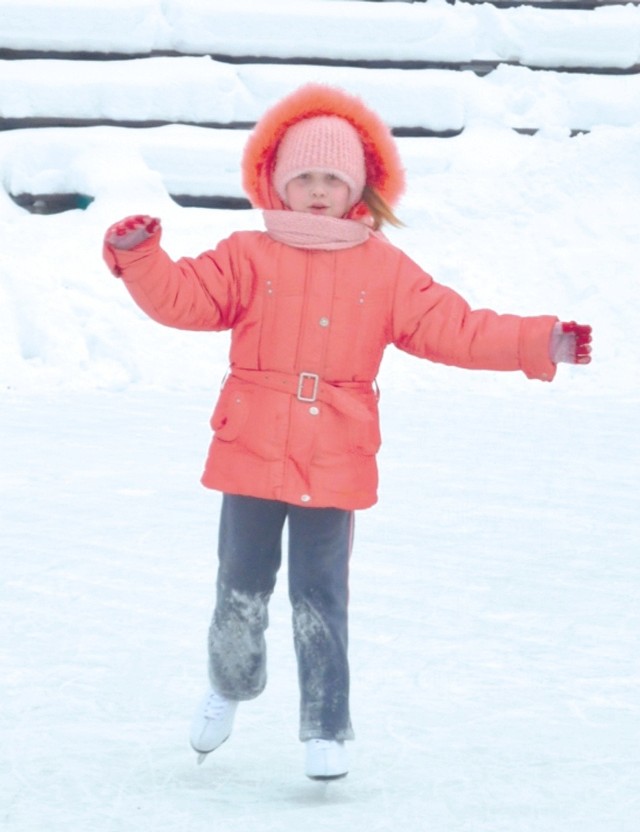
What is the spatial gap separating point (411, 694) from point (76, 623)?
0.90 metres

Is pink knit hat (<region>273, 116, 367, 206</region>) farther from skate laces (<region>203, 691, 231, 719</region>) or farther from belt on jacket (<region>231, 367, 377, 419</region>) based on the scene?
skate laces (<region>203, 691, 231, 719</region>)

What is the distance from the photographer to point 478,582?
14.9 feet

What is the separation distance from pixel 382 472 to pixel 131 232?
131 inches

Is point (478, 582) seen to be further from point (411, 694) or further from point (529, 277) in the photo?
point (529, 277)

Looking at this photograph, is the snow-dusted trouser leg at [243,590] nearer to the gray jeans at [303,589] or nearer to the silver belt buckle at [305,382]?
the gray jeans at [303,589]

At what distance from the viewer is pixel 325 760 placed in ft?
9.41

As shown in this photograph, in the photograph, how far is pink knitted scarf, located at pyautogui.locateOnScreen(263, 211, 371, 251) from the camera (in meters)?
2.89

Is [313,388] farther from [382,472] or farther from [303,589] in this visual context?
[382,472]

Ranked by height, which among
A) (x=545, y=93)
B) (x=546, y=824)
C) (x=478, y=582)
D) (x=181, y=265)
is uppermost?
(x=545, y=93)

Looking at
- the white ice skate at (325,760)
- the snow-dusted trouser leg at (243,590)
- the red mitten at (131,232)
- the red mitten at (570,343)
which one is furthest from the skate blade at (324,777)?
the red mitten at (131,232)

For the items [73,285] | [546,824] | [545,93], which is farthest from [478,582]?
[545,93]

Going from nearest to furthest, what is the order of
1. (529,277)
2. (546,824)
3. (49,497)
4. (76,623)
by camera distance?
(546,824), (76,623), (49,497), (529,277)

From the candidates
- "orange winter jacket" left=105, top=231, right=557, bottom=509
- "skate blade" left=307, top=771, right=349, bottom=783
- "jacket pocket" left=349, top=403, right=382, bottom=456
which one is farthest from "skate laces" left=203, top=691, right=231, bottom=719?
"jacket pocket" left=349, top=403, right=382, bottom=456

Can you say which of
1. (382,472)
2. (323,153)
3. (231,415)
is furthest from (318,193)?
(382,472)
